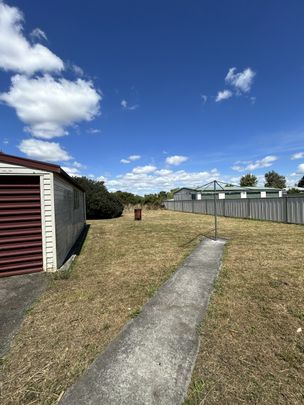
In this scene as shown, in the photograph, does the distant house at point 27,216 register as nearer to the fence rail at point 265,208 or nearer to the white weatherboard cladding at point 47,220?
the white weatherboard cladding at point 47,220

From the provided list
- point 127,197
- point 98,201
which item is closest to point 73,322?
point 98,201

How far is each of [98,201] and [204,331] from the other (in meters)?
18.3

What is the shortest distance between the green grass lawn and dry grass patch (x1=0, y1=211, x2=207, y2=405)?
0.01 metres

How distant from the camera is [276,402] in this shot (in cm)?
192

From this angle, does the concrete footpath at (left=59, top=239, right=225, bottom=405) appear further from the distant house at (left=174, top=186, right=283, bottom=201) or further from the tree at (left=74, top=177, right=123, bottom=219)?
the distant house at (left=174, top=186, right=283, bottom=201)

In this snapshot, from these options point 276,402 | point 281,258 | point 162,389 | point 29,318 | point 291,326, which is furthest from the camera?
point 281,258

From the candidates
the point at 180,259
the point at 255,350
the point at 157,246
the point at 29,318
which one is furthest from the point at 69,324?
the point at 157,246

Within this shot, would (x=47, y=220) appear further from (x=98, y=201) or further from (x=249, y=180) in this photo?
(x=249, y=180)

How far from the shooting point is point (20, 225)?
522 centimetres

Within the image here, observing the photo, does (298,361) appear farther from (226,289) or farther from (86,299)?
(86,299)

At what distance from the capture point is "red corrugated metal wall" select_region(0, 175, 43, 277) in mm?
5117

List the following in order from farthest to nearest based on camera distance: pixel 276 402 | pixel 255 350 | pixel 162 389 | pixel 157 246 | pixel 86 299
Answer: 1. pixel 157 246
2. pixel 86 299
3. pixel 255 350
4. pixel 162 389
5. pixel 276 402

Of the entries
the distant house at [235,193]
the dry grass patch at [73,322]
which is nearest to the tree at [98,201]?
the dry grass patch at [73,322]

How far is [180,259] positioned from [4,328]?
4161mm
